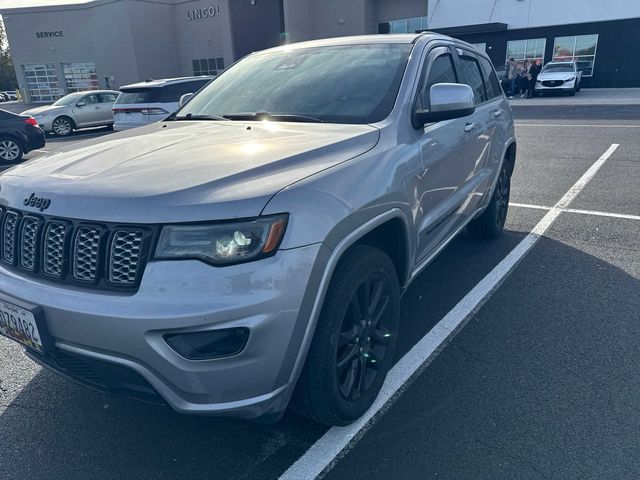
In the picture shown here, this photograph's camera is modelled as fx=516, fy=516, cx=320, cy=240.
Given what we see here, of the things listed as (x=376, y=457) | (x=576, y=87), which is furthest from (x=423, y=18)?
(x=376, y=457)

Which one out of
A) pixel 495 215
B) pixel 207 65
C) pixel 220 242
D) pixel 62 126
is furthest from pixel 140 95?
pixel 207 65

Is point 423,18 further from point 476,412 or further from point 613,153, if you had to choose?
point 476,412

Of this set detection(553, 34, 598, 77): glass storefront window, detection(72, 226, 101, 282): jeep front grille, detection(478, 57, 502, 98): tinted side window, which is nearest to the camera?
detection(72, 226, 101, 282): jeep front grille

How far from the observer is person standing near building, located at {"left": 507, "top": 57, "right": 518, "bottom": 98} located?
2693 centimetres

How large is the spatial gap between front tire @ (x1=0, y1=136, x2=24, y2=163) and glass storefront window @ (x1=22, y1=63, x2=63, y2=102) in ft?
115

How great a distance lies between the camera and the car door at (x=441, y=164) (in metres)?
3.07

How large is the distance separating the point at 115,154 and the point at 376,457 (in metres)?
1.93

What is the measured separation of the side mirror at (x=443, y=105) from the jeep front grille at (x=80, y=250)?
174 cm

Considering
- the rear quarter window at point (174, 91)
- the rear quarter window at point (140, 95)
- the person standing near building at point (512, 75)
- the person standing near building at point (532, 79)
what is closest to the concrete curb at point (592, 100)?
the person standing near building at point (532, 79)

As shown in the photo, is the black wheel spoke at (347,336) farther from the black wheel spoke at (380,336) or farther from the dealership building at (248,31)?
the dealership building at (248,31)

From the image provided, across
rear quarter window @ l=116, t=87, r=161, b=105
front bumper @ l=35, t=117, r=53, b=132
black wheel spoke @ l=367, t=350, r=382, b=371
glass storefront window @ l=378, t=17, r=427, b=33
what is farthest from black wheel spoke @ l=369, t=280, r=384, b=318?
glass storefront window @ l=378, t=17, r=427, b=33

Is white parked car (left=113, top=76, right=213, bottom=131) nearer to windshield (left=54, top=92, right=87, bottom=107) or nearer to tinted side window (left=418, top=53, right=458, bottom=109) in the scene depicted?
windshield (left=54, top=92, right=87, bottom=107)

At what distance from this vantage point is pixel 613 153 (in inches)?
377

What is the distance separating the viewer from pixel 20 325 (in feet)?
7.25
